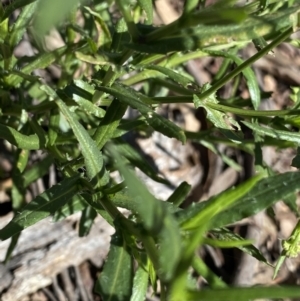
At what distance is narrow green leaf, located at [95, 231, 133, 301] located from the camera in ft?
3.77

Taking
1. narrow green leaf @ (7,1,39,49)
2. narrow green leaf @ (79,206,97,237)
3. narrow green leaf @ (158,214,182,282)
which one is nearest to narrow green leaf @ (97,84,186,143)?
narrow green leaf @ (7,1,39,49)

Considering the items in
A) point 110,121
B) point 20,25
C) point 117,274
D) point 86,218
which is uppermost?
point 20,25

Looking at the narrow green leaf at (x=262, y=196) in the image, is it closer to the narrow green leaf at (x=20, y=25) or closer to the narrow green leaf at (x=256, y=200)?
the narrow green leaf at (x=256, y=200)

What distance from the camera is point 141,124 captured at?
1763mm

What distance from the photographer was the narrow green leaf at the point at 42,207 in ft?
4.32

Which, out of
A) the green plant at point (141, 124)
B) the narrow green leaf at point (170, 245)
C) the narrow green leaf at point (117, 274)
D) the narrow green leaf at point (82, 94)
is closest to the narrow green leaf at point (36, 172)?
the green plant at point (141, 124)

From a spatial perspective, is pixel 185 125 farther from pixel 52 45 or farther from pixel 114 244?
pixel 114 244

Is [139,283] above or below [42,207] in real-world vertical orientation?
below

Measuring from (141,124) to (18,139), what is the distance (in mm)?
421

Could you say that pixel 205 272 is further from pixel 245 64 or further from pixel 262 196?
pixel 245 64

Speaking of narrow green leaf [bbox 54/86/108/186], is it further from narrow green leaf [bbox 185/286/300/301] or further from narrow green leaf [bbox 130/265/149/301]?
narrow green leaf [bbox 185/286/300/301]

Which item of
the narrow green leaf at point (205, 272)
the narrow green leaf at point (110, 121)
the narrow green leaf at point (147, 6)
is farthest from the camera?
the narrow green leaf at point (110, 121)

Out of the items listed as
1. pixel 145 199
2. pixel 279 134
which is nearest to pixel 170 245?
pixel 145 199

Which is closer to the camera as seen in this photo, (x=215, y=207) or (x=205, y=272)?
(x=215, y=207)
